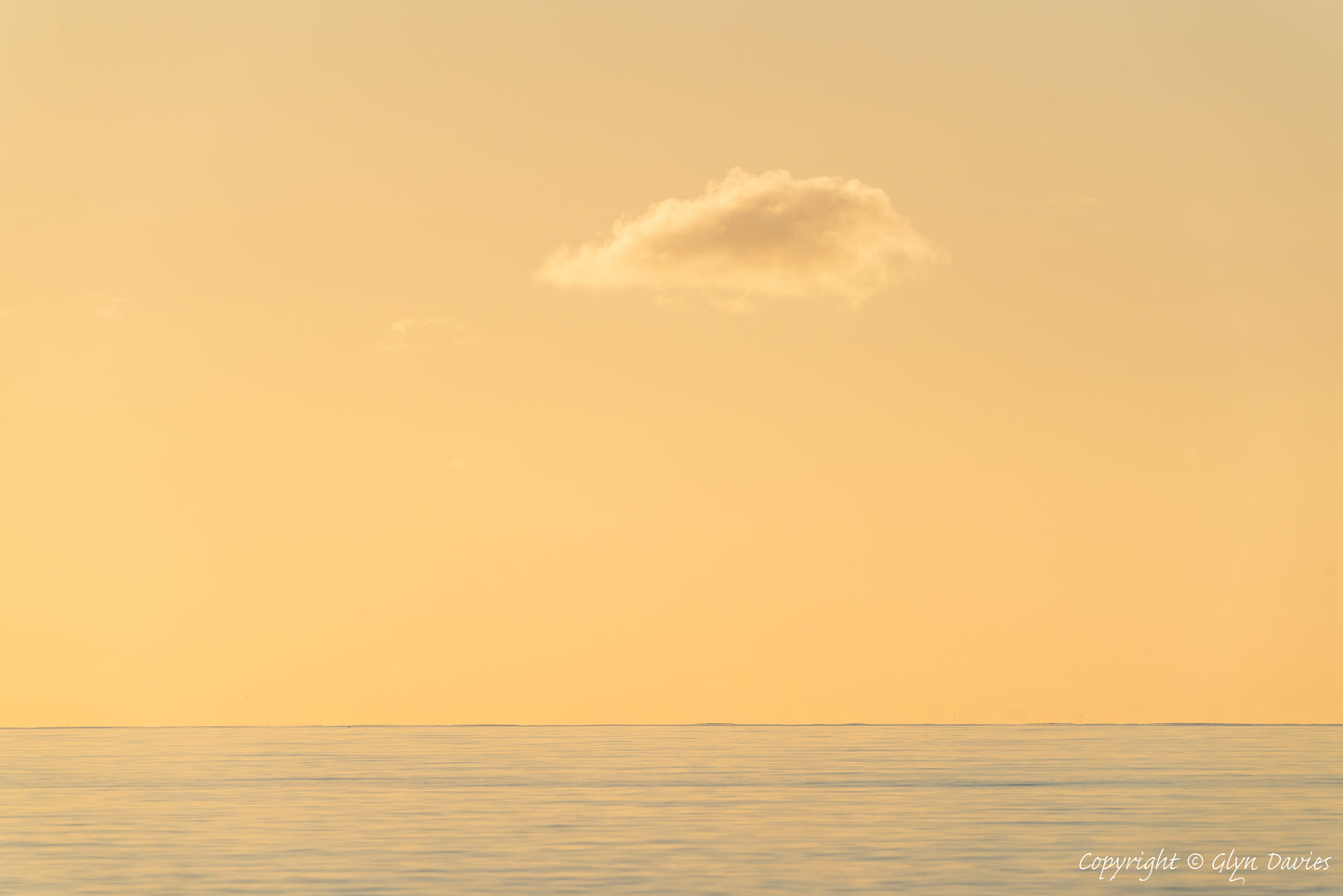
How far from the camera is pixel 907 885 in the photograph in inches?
1891

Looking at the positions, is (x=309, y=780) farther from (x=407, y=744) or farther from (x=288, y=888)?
(x=407, y=744)

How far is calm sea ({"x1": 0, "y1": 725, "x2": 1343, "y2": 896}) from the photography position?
50062 millimetres

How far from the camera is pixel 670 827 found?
65.5m

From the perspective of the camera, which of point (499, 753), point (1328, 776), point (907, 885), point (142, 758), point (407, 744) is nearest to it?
point (907, 885)

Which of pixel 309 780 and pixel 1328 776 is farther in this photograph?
pixel 309 780

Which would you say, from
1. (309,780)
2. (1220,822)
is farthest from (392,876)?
(309,780)

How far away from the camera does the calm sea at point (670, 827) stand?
164 feet

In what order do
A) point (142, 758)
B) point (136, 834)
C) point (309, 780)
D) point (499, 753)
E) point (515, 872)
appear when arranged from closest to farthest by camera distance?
point (515, 872), point (136, 834), point (309, 780), point (142, 758), point (499, 753)

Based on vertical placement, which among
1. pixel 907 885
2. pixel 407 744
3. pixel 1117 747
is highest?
pixel 407 744

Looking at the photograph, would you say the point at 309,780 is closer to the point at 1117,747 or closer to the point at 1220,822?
the point at 1220,822

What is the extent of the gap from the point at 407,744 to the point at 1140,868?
153751 millimetres

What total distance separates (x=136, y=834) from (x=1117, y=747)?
120m

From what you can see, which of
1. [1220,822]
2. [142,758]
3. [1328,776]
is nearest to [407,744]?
[142,758]

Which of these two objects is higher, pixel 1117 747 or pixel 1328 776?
pixel 1117 747
